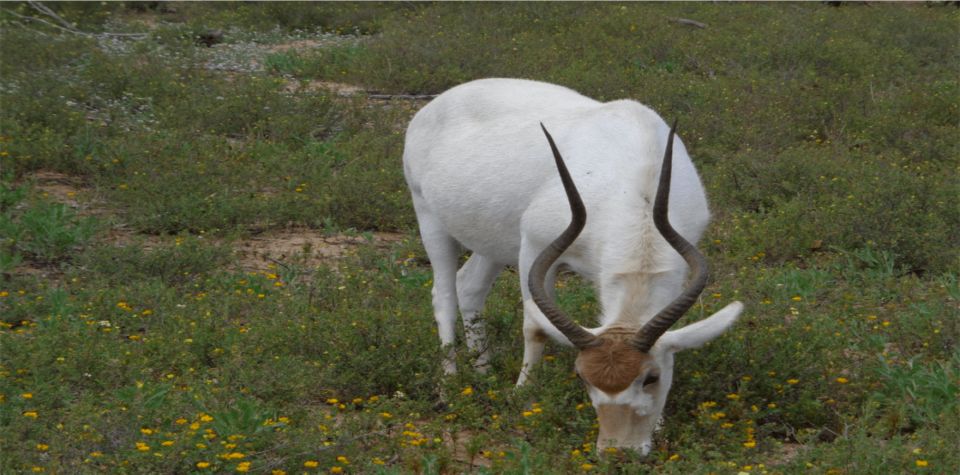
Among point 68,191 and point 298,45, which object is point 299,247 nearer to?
point 68,191

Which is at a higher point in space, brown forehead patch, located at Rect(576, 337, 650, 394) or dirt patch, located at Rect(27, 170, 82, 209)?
brown forehead patch, located at Rect(576, 337, 650, 394)

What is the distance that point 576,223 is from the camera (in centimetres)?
534

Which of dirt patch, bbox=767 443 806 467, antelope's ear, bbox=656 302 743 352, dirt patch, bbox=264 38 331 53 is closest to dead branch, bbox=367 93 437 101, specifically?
dirt patch, bbox=264 38 331 53

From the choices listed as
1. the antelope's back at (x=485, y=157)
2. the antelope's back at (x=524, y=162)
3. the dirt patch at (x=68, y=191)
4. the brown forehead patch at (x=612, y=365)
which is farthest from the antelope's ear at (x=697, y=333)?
the dirt patch at (x=68, y=191)

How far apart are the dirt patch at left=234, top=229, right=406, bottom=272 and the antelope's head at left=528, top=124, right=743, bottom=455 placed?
3.73 m

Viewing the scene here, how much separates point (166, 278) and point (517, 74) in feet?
21.6

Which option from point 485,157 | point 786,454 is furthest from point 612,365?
point 485,157

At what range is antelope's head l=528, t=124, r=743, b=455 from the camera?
5.07 m

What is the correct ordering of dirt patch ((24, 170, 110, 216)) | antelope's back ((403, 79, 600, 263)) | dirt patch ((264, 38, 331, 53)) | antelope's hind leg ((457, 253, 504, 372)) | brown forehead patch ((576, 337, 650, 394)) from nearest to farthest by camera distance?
brown forehead patch ((576, 337, 650, 394)) → antelope's back ((403, 79, 600, 263)) → antelope's hind leg ((457, 253, 504, 372)) → dirt patch ((24, 170, 110, 216)) → dirt patch ((264, 38, 331, 53))

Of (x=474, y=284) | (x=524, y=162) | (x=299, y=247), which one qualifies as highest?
(x=524, y=162)

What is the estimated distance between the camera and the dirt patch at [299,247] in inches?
354

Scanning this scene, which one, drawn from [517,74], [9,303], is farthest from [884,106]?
[9,303]

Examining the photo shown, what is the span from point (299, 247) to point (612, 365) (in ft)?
15.6

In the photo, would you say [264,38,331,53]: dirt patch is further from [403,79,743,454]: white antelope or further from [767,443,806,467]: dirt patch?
[767,443,806,467]: dirt patch
